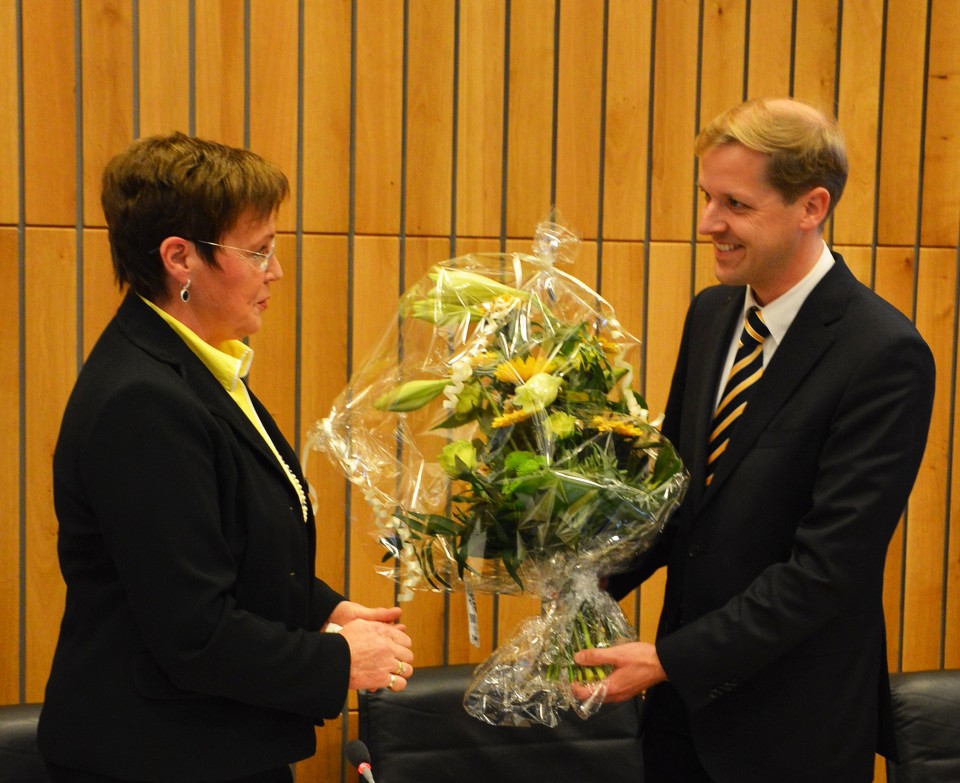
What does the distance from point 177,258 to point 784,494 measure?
1.21 meters

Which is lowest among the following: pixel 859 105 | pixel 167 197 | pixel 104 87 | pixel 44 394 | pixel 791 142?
pixel 44 394

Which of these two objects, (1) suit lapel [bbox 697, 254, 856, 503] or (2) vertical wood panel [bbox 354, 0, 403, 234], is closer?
(1) suit lapel [bbox 697, 254, 856, 503]

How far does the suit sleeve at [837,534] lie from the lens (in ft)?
6.70

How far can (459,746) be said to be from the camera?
283 cm

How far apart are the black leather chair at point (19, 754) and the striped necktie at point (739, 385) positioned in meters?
1.62

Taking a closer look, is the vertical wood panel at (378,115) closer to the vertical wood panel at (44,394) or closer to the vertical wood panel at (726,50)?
the vertical wood panel at (44,394)

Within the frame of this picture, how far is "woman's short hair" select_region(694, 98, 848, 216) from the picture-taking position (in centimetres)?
220

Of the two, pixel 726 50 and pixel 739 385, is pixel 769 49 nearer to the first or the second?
pixel 726 50

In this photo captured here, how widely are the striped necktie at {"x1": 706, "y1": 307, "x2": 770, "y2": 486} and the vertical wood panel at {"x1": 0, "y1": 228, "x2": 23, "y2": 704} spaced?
6.78ft

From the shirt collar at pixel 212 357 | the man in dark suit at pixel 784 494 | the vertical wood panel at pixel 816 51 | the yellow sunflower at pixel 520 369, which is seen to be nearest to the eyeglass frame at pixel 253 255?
the shirt collar at pixel 212 357

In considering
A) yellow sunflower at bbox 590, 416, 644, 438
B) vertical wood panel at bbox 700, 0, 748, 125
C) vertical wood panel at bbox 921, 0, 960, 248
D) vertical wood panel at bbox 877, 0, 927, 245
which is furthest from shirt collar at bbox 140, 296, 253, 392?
vertical wood panel at bbox 921, 0, 960, 248

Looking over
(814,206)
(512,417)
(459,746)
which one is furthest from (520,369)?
(459,746)

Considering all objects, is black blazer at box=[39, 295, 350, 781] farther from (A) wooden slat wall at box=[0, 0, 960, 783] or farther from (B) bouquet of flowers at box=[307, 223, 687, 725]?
(A) wooden slat wall at box=[0, 0, 960, 783]

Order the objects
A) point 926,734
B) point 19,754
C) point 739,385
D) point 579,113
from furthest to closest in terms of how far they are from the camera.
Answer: point 579,113
point 926,734
point 19,754
point 739,385
